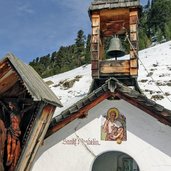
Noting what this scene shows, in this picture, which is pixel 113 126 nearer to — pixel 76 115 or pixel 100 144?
pixel 100 144

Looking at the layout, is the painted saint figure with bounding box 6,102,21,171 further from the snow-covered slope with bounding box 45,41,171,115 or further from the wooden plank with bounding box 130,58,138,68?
the snow-covered slope with bounding box 45,41,171,115

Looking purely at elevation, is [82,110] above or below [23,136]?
above

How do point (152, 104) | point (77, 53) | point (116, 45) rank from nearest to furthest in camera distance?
point (152, 104) < point (116, 45) < point (77, 53)

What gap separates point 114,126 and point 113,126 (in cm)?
3

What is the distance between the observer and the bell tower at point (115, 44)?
12.5 metres

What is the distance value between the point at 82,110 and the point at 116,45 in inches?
124

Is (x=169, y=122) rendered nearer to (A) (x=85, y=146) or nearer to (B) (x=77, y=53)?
(A) (x=85, y=146)

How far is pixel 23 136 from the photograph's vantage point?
9.92 m

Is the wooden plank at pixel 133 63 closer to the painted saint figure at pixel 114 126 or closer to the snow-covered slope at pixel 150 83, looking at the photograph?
the painted saint figure at pixel 114 126

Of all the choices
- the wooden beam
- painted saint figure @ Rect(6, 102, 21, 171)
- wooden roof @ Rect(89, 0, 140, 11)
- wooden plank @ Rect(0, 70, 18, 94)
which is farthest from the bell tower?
painted saint figure @ Rect(6, 102, 21, 171)

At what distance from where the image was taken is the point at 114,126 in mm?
10367

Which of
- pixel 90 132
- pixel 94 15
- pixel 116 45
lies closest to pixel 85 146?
pixel 90 132

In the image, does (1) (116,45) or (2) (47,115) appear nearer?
(2) (47,115)

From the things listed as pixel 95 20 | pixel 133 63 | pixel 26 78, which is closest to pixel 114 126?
pixel 26 78
